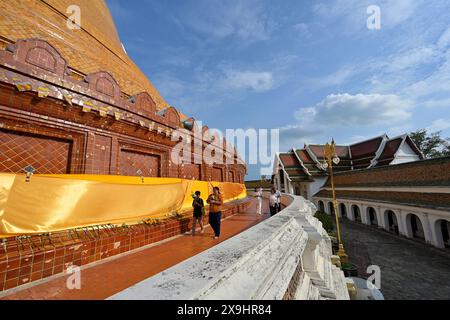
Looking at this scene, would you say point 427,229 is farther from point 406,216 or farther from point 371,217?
point 371,217

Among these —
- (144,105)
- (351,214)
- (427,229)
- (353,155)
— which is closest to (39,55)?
(144,105)

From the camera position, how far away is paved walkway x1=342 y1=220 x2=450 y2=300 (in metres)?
8.85

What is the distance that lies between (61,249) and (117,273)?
85 centimetres

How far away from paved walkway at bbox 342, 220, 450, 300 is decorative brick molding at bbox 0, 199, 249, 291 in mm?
10423

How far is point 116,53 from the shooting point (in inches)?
374

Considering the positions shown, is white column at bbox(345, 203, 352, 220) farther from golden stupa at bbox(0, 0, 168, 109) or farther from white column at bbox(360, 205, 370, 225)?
golden stupa at bbox(0, 0, 168, 109)

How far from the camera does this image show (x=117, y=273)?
2.85m

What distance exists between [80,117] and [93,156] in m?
0.90

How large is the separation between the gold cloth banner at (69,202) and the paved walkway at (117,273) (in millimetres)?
721

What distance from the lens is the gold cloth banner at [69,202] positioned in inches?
103

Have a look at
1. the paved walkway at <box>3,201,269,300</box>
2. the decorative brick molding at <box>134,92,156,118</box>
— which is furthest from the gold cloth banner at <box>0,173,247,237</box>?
the decorative brick molding at <box>134,92,156,118</box>

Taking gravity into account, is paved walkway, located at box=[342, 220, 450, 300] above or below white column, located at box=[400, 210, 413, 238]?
below

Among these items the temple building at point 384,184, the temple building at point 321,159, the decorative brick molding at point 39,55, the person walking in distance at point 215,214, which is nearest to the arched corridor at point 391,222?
the temple building at point 384,184
